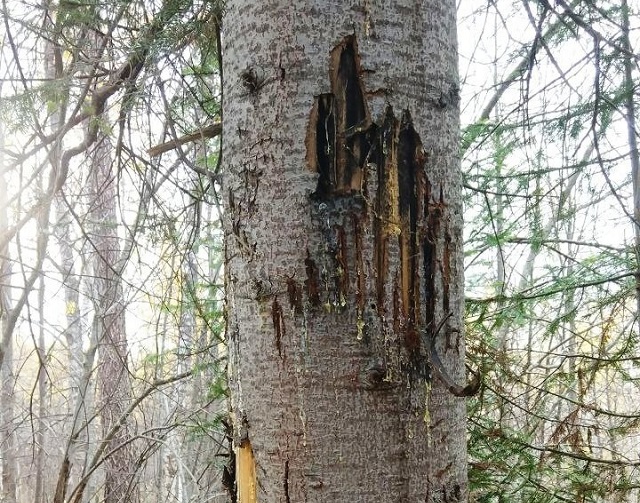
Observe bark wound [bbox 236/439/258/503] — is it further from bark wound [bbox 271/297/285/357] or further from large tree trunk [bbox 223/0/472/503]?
bark wound [bbox 271/297/285/357]

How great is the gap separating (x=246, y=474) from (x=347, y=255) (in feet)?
1.32

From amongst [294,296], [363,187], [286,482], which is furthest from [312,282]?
[286,482]

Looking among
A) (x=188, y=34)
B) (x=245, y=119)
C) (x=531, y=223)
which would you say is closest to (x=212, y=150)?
(x=188, y=34)

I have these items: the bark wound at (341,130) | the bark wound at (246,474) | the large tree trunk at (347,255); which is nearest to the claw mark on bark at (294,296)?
the large tree trunk at (347,255)

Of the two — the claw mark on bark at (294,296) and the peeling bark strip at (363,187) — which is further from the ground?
the peeling bark strip at (363,187)

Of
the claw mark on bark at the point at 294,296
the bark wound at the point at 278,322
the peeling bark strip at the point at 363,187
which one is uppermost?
the peeling bark strip at the point at 363,187

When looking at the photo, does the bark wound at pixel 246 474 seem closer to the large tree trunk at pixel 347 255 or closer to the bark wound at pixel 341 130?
the large tree trunk at pixel 347 255

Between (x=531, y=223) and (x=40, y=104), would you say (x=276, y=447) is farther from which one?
(x=531, y=223)

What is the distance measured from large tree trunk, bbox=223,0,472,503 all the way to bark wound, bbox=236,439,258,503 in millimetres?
21

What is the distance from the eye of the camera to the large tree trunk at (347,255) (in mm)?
765

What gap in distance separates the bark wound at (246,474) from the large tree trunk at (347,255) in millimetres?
21

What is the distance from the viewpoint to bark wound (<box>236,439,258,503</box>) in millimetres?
859

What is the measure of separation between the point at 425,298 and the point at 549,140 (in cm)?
192

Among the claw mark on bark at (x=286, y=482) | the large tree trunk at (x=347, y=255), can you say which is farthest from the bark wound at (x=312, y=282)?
the claw mark on bark at (x=286, y=482)
